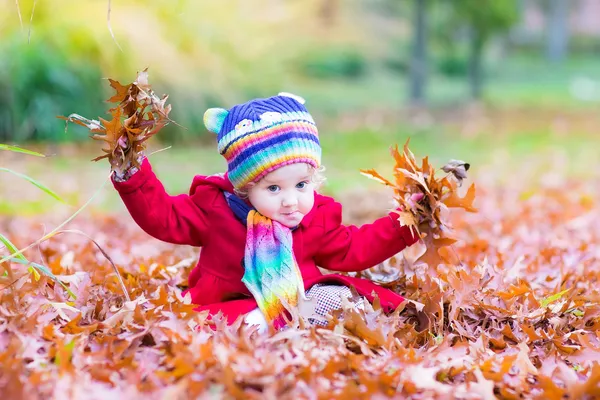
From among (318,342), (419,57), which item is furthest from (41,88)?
(318,342)

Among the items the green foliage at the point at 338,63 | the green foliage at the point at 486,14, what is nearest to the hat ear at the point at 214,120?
the green foliage at the point at 338,63

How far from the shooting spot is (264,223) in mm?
2381

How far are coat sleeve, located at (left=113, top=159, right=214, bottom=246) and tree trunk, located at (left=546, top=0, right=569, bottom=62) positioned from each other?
42.9ft

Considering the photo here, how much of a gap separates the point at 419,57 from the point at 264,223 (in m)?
9.11

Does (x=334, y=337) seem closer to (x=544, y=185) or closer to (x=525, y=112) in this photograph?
(x=544, y=185)

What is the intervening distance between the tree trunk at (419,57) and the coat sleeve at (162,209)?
8.97 metres

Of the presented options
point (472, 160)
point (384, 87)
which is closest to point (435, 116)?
point (384, 87)

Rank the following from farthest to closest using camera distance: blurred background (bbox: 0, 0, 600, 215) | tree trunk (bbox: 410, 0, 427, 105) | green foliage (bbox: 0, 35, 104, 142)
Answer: tree trunk (bbox: 410, 0, 427, 105) → green foliage (bbox: 0, 35, 104, 142) → blurred background (bbox: 0, 0, 600, 215)

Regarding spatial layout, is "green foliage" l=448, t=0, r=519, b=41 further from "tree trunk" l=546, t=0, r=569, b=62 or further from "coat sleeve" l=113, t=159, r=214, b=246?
"coat sleeve" l=113, t=159, r=214, b=246

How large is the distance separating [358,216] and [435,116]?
6164 millimetres

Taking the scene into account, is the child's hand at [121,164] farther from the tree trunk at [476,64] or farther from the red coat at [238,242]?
the tree trunk at [476,64]

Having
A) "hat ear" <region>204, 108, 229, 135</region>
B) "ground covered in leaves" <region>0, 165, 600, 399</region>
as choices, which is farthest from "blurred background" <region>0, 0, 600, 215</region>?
"hat ear" <region>204, 108, 229, 135</region>

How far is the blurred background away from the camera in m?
7.81

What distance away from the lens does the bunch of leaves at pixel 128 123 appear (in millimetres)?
2170
